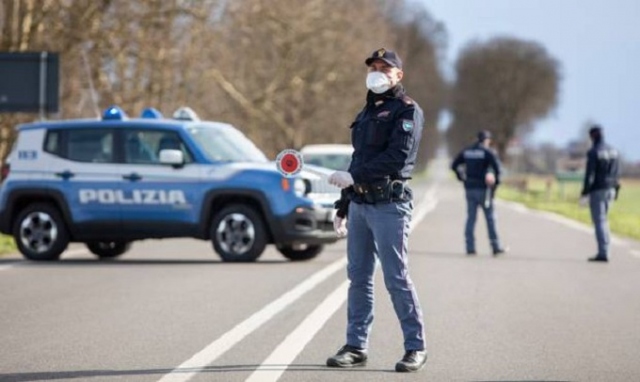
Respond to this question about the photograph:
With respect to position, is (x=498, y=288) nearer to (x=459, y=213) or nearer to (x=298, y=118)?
(x=459, y=213)

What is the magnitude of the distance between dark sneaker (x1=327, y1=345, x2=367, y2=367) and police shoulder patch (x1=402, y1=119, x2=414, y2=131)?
136 cm

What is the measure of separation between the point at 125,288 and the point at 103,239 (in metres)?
4.21

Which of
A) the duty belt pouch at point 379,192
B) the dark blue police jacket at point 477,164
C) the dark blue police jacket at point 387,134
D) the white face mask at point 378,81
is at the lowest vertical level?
the dark blue police jacket at point 477,164

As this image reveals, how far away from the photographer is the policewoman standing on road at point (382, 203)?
29.5 feet

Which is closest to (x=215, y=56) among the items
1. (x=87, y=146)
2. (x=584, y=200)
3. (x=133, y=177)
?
(x=584, y=200)

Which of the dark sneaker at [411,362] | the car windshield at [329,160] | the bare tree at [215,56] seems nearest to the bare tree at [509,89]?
the bare tree at [215,56]

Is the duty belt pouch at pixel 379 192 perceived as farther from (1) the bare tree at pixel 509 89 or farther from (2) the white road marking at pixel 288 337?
(1) the bare tree at pixel 509 89

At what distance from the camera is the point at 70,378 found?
8.70 m

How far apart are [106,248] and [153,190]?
77.2 inches

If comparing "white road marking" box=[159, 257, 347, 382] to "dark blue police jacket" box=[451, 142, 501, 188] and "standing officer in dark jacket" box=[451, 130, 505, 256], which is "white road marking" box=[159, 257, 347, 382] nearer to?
"standing officer in dark jacket" box=[451, 130, 505, 256]

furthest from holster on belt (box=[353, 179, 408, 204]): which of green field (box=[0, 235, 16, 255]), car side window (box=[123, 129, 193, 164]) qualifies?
green field (box=[0, 235, 16, 255])

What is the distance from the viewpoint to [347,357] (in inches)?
362

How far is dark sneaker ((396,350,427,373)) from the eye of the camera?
29.6ft

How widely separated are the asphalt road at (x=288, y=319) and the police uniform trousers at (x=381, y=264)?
0.84 feet
